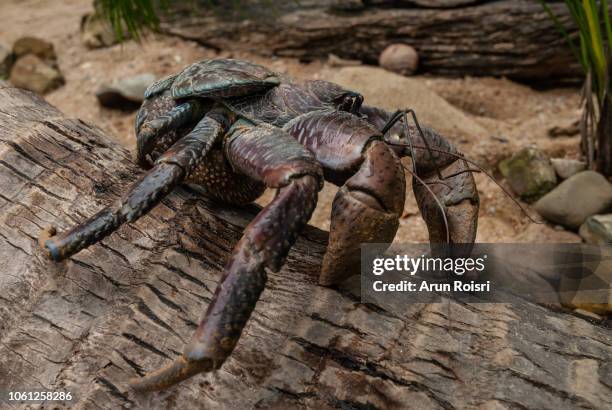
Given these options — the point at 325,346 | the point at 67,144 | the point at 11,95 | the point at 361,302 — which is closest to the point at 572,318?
the point at 361,302

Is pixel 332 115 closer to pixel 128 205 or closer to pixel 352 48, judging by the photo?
pixel 128 205

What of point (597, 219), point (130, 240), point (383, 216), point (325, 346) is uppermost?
point (597, 219)

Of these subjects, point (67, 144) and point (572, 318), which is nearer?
point (572, 318)

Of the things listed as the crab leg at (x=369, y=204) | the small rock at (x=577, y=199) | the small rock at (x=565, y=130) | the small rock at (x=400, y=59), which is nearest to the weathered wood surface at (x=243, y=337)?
the crab leg at (x=369, y=204)

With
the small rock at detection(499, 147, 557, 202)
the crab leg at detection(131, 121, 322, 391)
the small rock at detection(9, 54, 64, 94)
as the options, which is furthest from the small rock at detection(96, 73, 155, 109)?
the crab leg at detection(131, 121, 322, 391)

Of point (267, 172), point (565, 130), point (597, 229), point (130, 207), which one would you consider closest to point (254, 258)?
point (267, 172)

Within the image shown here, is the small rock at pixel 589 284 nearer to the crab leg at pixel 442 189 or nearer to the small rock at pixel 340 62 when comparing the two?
the crab leg at pixel 442 189

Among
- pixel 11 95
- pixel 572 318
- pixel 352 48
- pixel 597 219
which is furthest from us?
pixel 352 48

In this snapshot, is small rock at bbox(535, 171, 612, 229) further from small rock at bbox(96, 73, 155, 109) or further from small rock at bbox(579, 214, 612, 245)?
small rock at bbox(96, 73, 155, 109)
